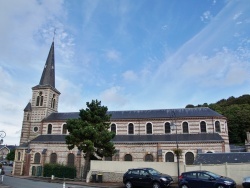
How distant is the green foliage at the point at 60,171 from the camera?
100 ft

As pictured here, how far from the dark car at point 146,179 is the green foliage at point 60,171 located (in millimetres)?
12968

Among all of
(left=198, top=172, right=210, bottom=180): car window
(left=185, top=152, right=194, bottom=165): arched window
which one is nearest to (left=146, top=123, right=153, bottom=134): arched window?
(left=185, top=152, right=194, bottom=165): arched window

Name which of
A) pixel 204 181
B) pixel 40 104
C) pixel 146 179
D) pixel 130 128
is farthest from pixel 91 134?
pixel 40 104

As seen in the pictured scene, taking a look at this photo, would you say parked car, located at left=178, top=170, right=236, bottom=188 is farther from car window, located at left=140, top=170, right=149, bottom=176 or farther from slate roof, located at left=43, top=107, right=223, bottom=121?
slate roof, located at left=43, top=107, right=223, bottom=121

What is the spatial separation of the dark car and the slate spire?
33.8 metres

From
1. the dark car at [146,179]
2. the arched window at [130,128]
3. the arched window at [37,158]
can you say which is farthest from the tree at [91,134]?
the arched window at [37,158]

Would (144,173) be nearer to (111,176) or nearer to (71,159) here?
(111,176)

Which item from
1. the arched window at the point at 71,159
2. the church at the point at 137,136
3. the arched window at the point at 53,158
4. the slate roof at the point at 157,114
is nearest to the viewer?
the church at the point at 137,136

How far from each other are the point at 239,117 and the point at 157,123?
1387 inches

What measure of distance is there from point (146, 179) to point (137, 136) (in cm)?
2091

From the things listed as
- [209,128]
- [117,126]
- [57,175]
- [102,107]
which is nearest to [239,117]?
[209,128]

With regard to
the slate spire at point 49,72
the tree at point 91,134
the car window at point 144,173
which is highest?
the slate spire at point 49,72

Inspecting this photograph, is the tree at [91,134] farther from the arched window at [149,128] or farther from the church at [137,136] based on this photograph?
the arched window at [149,128]

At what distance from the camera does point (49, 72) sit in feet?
162
